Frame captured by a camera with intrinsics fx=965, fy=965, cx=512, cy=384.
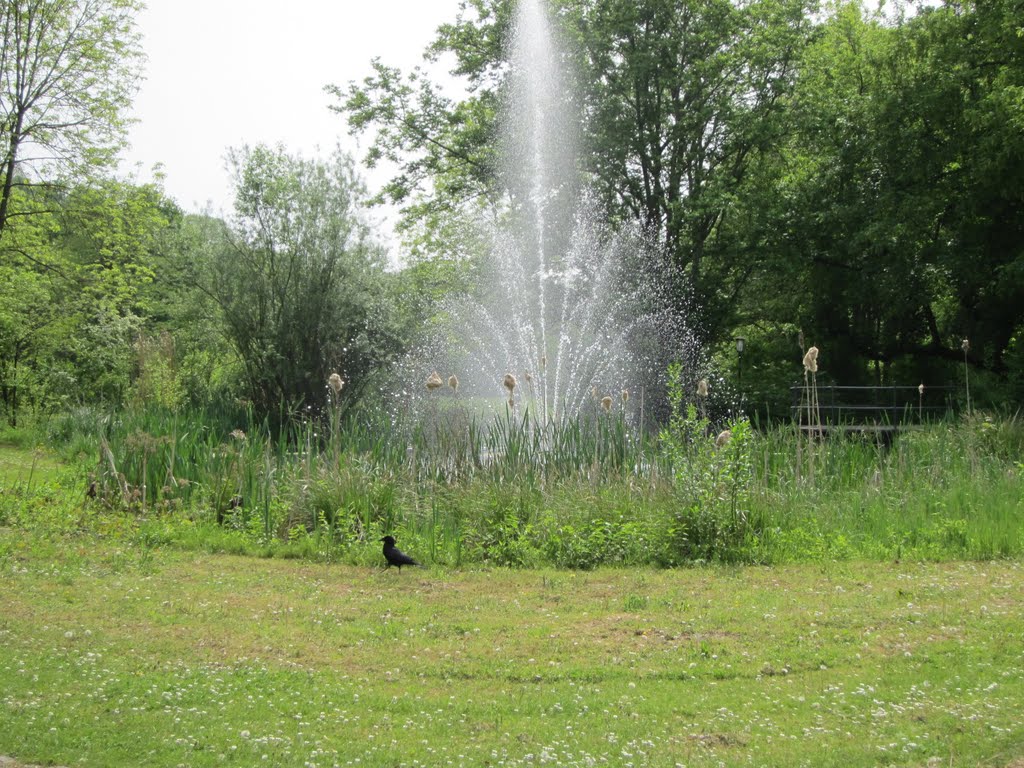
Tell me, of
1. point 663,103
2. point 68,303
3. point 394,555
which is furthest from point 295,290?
point 394,555

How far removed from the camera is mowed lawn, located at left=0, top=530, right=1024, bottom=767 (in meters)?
4.07

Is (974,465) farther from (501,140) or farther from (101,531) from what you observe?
(501,140)

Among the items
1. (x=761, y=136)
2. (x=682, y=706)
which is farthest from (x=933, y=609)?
(x=761, y=136)

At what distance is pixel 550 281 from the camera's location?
84.6ft

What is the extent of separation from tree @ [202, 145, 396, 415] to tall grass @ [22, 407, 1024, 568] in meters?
→ 10.6

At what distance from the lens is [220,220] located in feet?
75.0

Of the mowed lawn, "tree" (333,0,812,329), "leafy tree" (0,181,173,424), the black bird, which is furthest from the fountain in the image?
the mowed lawn

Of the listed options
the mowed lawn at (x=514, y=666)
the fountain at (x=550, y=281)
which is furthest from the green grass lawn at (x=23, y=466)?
the fountain at (x=550, y=281)

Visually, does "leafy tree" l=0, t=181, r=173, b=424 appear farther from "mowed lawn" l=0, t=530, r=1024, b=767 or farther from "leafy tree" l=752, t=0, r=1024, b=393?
"mowed lawn" l=0, t=530, r=1024, b=767

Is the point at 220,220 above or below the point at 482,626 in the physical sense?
above

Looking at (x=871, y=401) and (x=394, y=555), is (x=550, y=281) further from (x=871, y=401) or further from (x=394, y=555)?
(x=394, y=555)

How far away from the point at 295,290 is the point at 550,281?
7.01 meters


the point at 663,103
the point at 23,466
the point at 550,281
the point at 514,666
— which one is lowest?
the point at 514,666

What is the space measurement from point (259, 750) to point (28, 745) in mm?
949
